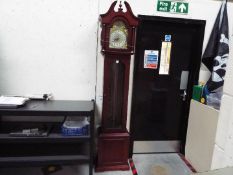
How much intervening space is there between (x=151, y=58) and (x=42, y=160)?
5.46ft

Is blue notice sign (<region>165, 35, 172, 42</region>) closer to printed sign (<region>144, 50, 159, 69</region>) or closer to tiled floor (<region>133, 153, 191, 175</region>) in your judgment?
printed sign (<region>144, 50, 159, 69</region>)

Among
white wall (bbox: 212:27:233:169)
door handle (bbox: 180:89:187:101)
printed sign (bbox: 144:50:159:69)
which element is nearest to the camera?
white wall (bbox: 212:27:233:169)

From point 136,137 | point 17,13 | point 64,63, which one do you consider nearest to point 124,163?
point 136,137

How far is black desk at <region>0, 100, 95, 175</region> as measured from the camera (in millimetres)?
1888

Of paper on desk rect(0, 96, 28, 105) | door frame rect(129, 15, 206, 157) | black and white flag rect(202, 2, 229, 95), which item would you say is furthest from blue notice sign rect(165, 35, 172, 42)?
paper on desk rect(0, 96, 28, 105)

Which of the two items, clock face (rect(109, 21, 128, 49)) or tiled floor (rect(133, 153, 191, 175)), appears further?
tiled floor (rect(133, 153, 191, 175))

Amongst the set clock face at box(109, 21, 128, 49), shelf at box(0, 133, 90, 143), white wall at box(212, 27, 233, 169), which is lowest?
shelf at box(0, 133, 90, 143)

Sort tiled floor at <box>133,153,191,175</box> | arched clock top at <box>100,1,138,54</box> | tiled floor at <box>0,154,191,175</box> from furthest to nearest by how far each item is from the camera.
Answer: tiled floor at <box>133,153,191,175</box>, tiled floor at <box>0,154,191,175</box>, arched clock top at <box>100,1,138,54</box>

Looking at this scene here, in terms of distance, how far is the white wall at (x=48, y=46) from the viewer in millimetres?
2140

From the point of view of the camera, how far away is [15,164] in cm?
192

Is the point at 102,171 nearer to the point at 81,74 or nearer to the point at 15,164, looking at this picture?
the point at 15,164

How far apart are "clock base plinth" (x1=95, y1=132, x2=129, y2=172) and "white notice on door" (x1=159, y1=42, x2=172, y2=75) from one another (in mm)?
927

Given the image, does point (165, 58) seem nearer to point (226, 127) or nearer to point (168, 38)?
point (168, 38)

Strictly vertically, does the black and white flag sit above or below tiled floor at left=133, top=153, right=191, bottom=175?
above
